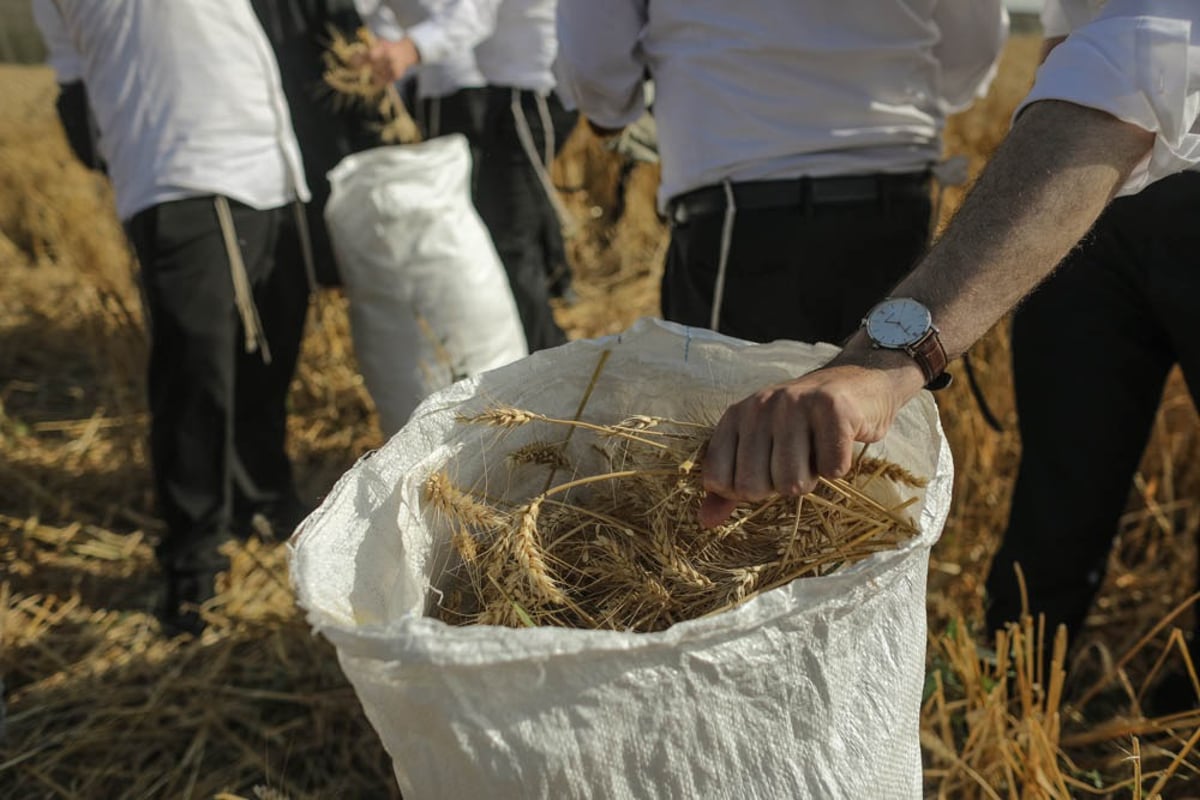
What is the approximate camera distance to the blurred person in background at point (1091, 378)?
1272mm

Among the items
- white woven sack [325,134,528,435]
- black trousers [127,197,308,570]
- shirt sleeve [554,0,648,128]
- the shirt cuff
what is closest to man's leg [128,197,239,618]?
black trousers [127,197,308,570]

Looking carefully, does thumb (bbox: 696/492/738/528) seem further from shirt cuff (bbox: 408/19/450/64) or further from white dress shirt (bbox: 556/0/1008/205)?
shirt cuff (bbox: 408/19/450/64)

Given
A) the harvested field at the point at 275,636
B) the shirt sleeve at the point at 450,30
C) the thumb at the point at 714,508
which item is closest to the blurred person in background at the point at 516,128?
the shirt sleeve at the point at 450,30

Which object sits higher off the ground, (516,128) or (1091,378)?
(516,128)

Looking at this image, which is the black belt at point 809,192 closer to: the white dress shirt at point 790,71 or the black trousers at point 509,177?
the white dress shirt at point 790,71

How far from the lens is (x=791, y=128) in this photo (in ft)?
4.39

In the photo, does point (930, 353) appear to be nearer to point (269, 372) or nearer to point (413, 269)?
point (413, 269)

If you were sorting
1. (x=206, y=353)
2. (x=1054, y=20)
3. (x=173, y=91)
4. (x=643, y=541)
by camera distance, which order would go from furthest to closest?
1. (x=206, y=353)
2. (x=173, y=91)
3. (x=1054, y=20)
4. (x=643, y=541)

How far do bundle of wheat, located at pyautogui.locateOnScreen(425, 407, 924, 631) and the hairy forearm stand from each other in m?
0.16

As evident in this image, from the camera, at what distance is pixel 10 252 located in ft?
13.2

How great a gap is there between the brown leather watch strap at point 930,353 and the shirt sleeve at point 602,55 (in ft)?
2.71

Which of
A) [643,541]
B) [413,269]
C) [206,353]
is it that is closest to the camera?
[643,541]

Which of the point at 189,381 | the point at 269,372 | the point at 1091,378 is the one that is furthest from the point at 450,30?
the point at 1091,378

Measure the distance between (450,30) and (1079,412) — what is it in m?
1.64
